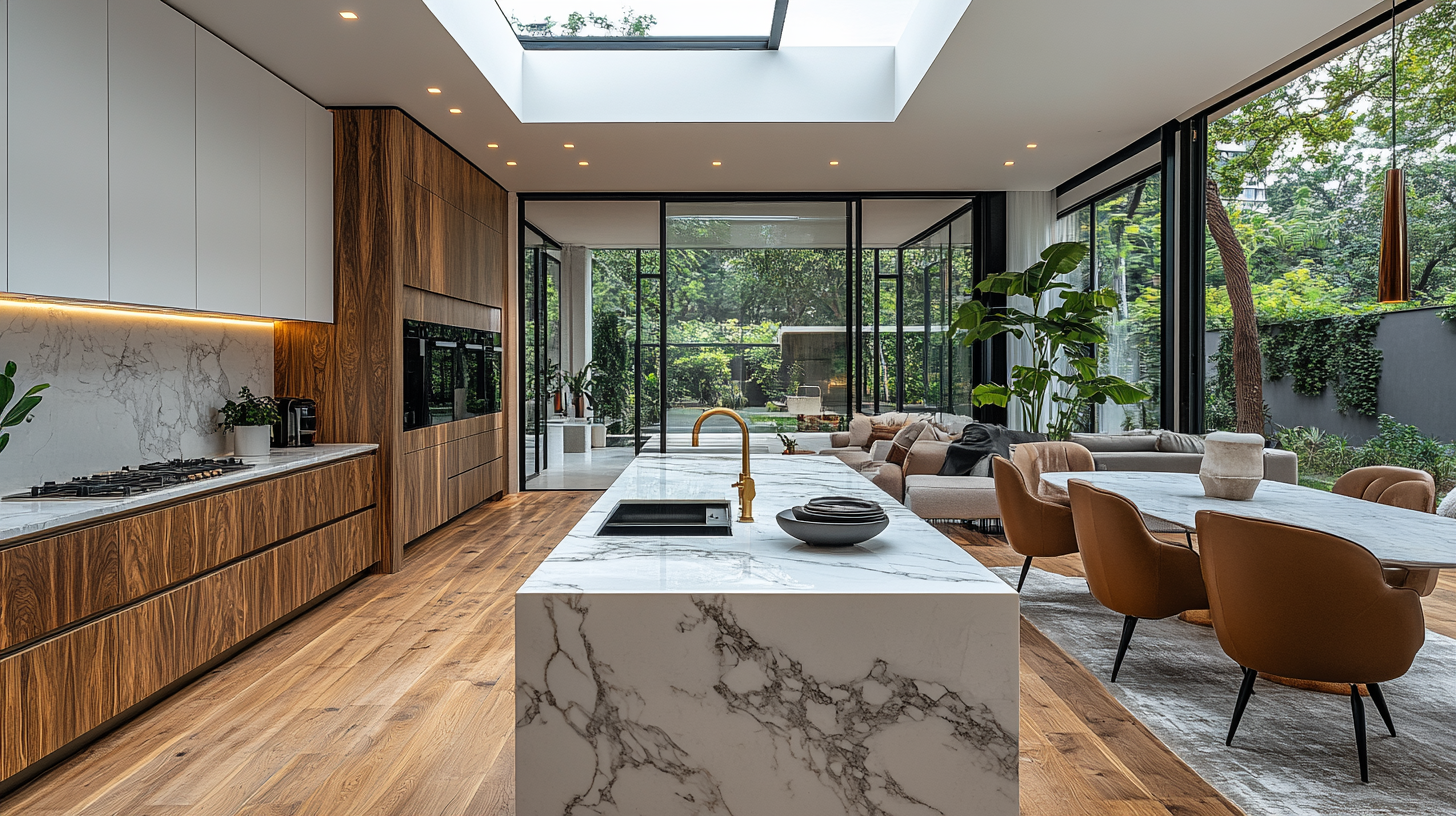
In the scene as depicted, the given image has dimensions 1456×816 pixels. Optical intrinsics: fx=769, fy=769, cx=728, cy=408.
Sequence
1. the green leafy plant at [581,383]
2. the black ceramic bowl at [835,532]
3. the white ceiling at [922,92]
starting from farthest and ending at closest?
1. the green leafy plant at [581,383]
2. the white ceiling at [922,92]
3. the black ceramic bowl at [835,532]

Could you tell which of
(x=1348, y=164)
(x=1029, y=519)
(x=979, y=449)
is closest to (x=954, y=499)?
(x=979, y=449)

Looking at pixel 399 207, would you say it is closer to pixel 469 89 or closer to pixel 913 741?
pixel 469 89

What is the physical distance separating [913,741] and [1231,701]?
2.02 meters

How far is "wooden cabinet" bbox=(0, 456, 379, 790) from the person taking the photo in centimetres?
217

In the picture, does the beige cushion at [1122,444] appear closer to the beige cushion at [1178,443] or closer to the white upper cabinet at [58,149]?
the beige cushion at [1178,443]

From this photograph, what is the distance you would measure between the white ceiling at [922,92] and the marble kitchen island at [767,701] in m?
3.36

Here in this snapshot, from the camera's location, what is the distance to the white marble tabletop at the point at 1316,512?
7.15ft

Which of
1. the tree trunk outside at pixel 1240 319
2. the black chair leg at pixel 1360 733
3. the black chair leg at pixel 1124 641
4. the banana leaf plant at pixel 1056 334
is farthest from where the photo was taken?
the tree trunk outside at pixel 1240 319

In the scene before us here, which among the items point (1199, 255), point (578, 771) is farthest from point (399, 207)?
point (1199, 255)

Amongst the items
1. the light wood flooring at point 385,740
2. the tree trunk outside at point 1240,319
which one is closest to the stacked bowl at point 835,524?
the light wood flooring at point 385,740

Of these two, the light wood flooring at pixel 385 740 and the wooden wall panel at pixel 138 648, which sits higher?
the wooden wall panel at pixel 138 648

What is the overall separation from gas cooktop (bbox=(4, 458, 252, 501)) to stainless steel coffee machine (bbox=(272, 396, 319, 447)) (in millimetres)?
731

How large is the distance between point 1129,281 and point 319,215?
6.02m

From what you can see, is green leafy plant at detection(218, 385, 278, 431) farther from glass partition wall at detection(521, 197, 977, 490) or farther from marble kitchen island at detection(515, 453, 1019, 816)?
glass partition wall at detection(521, 197, 977, 490)
